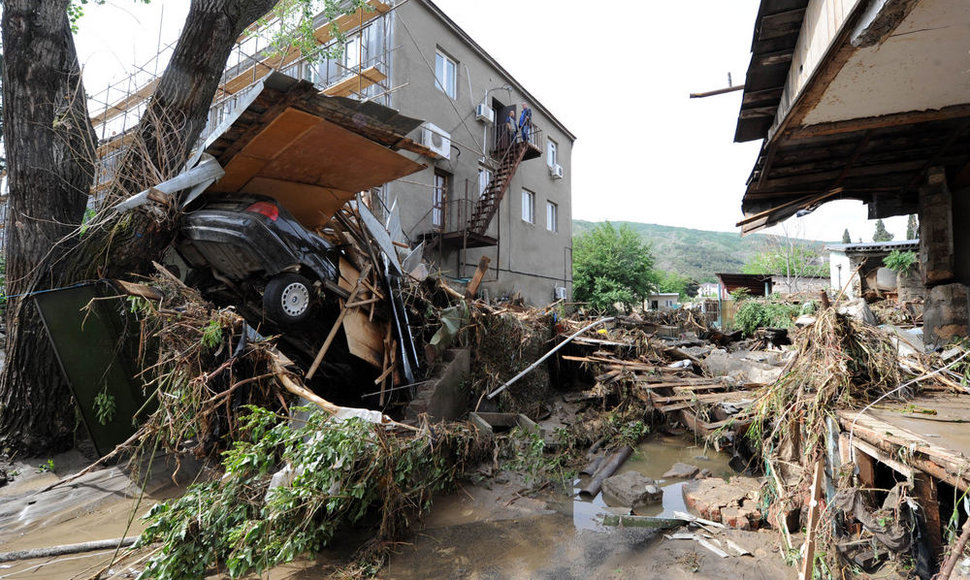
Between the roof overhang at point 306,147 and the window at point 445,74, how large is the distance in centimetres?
891

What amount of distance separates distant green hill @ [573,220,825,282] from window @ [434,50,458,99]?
83.7 metres

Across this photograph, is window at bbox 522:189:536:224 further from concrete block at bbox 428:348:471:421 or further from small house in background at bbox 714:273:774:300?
small house in background at bbox 714:273:774:300

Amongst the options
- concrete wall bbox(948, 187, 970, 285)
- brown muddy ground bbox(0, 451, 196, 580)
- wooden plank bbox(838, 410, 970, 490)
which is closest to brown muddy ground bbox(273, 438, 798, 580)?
wooden plank bbox(838, 410, 970, 490)

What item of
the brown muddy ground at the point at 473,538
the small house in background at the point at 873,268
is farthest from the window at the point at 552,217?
the brown muddy ground at the point at 473,538

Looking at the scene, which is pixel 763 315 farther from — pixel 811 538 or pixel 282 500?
pixel 282 500

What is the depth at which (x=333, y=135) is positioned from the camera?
17.0ft

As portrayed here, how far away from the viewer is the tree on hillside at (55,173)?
586cm

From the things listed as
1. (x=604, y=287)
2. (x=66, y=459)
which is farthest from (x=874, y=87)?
(x=604, y=287)

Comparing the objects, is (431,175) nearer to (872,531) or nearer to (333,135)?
(333,135)

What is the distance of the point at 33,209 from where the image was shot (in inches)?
237

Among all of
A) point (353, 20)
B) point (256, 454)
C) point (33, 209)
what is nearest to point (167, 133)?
point (33, 209)

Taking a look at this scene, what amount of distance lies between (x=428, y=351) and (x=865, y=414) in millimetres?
5184

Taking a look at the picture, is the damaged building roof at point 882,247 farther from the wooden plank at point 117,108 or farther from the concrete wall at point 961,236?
the wooden plank at point 117,108

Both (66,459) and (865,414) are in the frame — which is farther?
(66,459)
